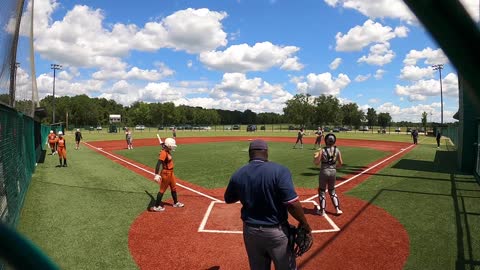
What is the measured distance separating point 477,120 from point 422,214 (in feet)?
29.4

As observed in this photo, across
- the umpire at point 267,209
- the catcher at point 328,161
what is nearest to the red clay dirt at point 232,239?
the catcher at point 328,161

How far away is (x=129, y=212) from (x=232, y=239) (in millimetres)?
3407

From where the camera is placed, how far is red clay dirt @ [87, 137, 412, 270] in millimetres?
6520

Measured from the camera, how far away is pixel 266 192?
4.27 meters

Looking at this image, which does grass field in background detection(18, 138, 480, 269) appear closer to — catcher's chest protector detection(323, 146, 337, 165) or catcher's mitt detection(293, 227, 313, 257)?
catcher's chest protector detection(323, 146, 337, 165)

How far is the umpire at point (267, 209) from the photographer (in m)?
4.25

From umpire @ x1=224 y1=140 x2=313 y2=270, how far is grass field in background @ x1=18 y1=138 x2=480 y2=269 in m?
3.03

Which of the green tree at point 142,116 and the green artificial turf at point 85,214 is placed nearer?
the green artificial turf at point 85,214

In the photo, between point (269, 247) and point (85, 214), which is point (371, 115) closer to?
point (85, 214)

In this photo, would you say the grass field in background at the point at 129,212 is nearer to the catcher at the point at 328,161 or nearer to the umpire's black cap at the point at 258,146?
the catcher at the point at 328,161

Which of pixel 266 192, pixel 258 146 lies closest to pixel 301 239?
pixel 266 192

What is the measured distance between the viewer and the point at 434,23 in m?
0.82

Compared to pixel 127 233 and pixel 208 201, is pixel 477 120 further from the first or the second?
pixel 127 233

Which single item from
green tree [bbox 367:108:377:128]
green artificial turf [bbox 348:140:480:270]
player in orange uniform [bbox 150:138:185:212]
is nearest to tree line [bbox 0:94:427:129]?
green tree [bbox 367:108:377:128]
